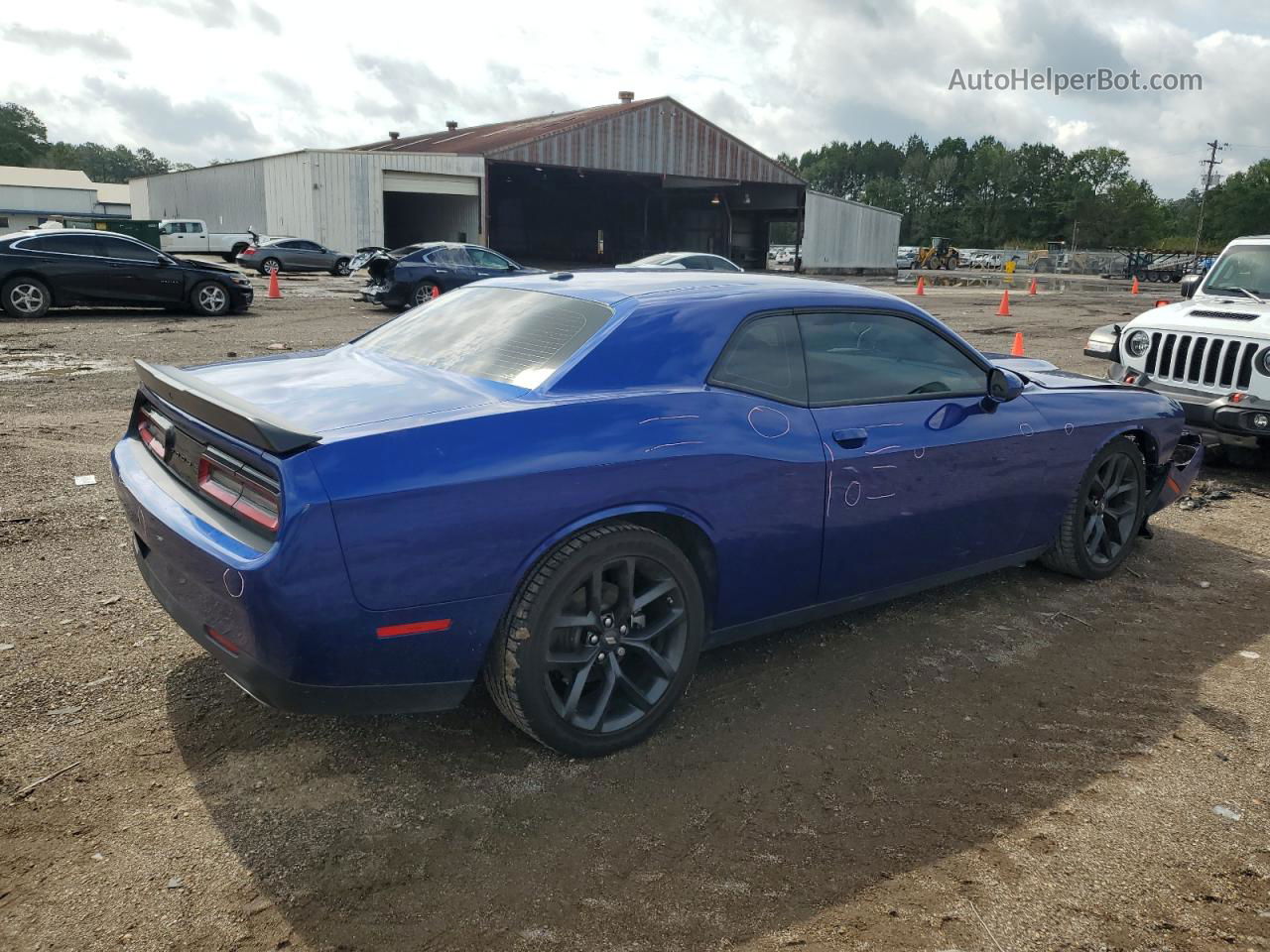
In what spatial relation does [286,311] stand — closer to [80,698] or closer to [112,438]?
[112,438]

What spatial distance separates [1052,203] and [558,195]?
6984cm

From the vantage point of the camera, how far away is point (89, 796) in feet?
9.48

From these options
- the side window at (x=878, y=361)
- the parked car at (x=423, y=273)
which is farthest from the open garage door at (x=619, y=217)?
the side window at (x=878, y=361)

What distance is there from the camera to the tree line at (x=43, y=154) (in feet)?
338

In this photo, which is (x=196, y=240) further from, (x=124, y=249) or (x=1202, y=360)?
(x=1202, y=360)

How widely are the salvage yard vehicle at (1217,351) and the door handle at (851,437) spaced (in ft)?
11.2

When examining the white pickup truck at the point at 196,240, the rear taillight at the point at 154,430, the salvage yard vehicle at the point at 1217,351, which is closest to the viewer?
the rear taillight at the point at 154,430

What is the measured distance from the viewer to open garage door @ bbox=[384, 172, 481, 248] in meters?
34.8

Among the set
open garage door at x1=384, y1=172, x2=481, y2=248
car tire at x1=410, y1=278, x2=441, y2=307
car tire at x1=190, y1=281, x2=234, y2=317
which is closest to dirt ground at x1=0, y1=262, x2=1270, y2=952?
car tire at x1=190, y1=281, x2=234, y2=317

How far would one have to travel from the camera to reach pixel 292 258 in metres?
31.3

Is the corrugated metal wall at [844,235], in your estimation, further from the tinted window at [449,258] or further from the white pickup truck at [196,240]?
the tinted window at [449,258]

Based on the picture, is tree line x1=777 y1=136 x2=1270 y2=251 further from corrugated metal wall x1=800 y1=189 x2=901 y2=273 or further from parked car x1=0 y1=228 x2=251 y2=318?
parked car x1=0 y1=228 x2=251 y2=318

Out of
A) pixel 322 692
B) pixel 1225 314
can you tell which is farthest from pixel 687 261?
pixel 322 692

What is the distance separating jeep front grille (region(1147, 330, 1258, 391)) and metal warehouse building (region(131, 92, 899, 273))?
30.0m
